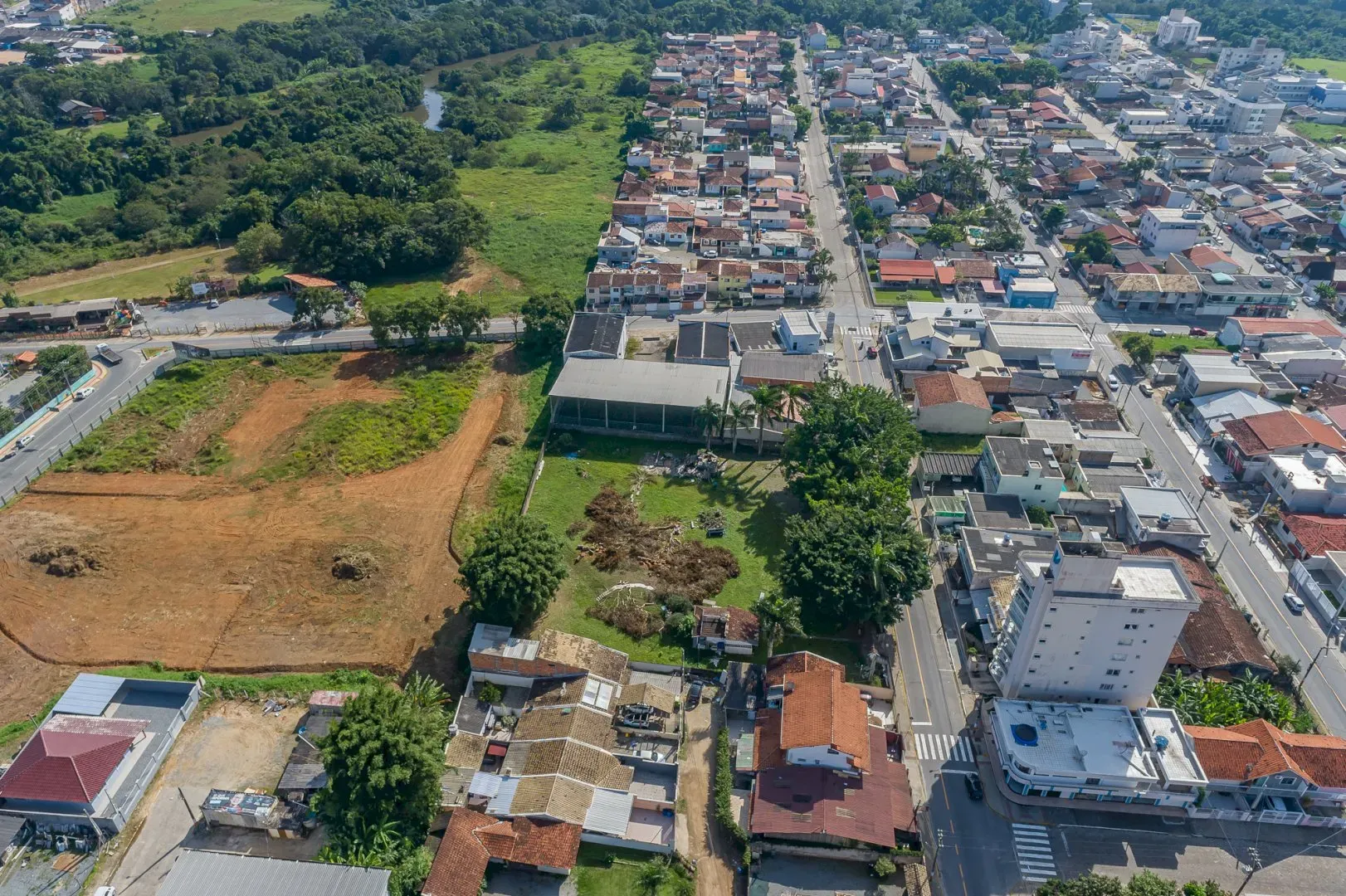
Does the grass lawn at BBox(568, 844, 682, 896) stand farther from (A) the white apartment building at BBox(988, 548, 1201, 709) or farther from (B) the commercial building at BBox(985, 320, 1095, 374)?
(B) the commercial building at BBox(985, 320, 1095, 374)

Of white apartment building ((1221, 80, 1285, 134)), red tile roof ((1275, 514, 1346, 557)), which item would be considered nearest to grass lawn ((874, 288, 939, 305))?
Answer: red tile roof ((1275, 514, 1346, 557))

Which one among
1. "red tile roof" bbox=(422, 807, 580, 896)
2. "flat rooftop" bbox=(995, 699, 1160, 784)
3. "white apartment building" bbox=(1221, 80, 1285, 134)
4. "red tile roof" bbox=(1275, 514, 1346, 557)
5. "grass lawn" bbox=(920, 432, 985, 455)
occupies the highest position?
"white apartment building" bbox=(1221, 80, 1285, 134)

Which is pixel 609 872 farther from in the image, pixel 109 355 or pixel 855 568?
pixel 109 355

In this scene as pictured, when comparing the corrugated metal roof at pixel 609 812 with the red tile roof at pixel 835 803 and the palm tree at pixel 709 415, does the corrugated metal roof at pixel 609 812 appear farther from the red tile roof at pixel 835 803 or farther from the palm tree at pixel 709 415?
the palm tree at pixel 709 415

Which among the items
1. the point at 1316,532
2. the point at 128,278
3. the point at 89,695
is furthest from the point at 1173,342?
the point at 128,278

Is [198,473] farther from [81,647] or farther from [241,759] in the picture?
[241,759]
